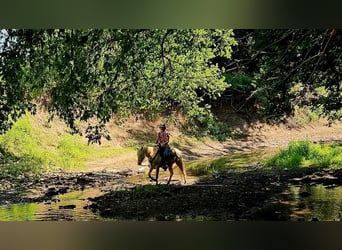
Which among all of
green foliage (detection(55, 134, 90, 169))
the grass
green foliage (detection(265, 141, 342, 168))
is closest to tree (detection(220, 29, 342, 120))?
green foliage (detection(265, 141, 342, 168))

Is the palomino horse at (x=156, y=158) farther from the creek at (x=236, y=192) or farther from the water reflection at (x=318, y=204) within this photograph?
the water reflection at (x=318, y=204)

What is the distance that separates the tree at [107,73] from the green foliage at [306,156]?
0.65 m

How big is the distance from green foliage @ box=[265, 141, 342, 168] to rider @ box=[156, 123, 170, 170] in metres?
0.75

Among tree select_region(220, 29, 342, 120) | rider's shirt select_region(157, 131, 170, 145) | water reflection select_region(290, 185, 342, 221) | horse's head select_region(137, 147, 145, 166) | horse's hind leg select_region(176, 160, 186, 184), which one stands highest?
tree select_region(220, 29, 342, 120)

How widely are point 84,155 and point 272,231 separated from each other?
4.85 ft

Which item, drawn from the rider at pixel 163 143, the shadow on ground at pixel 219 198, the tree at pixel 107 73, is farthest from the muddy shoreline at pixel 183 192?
the tree at pixel 107 73

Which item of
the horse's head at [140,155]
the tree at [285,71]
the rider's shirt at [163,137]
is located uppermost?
the tree at [285,71]

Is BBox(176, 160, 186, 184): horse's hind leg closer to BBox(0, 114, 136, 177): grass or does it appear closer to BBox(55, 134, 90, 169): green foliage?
BBox(0, 114, 136, 177): grass

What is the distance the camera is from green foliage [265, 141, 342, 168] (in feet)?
11.8

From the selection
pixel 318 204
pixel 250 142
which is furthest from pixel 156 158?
pixel 318 204

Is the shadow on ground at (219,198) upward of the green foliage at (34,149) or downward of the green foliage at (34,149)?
downward

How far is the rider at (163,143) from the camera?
362 cm
